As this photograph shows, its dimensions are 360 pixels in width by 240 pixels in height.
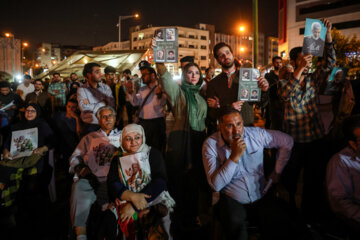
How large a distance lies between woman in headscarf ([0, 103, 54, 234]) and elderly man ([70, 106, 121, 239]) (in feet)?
3.96

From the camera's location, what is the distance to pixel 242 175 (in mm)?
2561

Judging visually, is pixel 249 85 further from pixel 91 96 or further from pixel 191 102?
pixel 91 96

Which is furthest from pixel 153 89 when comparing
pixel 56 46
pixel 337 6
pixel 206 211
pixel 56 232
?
pixel 56 46

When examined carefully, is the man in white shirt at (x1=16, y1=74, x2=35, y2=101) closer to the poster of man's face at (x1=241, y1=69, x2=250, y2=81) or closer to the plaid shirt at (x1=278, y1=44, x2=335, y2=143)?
the poster of man's face at (x1=241, y1=69, x2=250, y2=81)

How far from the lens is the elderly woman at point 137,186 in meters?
2.58

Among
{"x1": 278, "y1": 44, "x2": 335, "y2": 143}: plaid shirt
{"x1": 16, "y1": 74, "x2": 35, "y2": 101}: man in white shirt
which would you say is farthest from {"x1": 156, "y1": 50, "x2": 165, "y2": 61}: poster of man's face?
{"x1": 16, "y1": 74, "x2": 35, "y2": 101}: man in white shirt

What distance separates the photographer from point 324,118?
3391 millimetres

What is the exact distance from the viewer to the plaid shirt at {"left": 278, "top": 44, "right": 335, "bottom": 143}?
3008 millimetres

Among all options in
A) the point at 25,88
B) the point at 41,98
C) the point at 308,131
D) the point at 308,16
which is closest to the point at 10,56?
the point at 25,88

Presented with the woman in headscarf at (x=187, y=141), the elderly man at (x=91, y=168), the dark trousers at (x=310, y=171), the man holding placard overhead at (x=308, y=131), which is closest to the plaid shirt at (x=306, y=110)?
the man holding placard overhead at (x=308, y=131)

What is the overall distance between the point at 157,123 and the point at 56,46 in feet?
403

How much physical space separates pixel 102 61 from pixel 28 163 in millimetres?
14283

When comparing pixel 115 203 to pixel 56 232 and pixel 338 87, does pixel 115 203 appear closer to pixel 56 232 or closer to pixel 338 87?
pixel 56 232

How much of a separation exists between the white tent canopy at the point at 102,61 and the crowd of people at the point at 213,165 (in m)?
11.8
